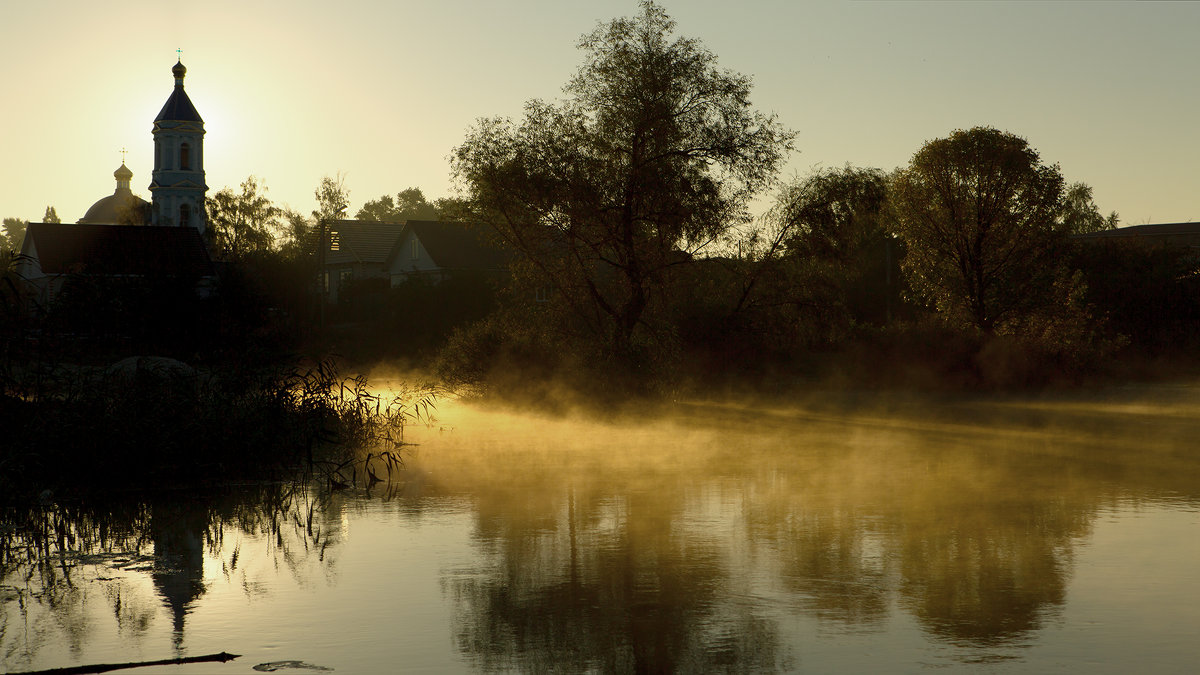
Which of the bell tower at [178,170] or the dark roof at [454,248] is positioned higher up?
the bell tower at [178,170]

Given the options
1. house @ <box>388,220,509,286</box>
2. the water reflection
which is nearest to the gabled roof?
house @ <box>388,220,509,286</box>

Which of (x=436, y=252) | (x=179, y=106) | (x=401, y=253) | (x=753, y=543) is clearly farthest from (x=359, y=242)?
(x=753, y=543)

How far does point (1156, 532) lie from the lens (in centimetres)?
1241

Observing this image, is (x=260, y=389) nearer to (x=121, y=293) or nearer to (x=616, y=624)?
(x=616, y=624)

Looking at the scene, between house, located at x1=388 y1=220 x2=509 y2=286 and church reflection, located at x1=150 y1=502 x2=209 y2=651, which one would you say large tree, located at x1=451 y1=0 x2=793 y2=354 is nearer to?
church reflection, located at x1=150 y1=502 x2=209 y2=651

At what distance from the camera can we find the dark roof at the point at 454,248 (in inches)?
2876

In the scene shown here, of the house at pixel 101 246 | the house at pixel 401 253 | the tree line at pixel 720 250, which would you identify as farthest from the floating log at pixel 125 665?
the house at pixel 401 253

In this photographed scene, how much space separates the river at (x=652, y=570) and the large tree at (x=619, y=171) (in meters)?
13.4

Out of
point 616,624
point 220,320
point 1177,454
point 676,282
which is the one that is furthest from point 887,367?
point 616,624

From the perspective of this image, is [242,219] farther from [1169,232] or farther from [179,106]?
[1169,232]

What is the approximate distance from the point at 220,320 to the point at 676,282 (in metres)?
18.0

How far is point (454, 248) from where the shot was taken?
245 feet

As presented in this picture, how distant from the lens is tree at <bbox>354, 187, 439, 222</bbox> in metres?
172

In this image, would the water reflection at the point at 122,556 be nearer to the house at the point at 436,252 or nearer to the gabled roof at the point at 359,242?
the house at the point at 436,252
